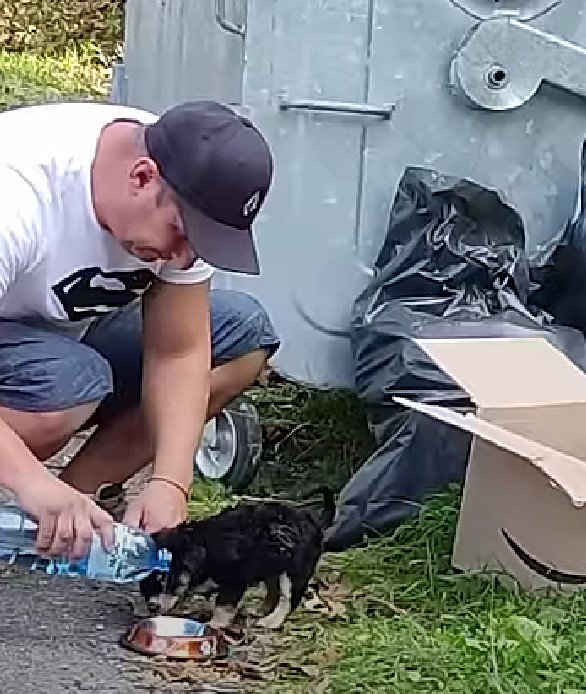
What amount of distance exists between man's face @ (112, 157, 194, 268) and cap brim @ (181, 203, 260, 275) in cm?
2

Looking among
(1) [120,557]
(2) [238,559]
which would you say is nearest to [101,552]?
(1) [120,557]

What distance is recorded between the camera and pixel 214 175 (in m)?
2.76

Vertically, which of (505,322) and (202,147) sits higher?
(202,147)

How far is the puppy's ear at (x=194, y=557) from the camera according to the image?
10.00 feet

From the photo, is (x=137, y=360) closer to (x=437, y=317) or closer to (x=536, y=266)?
(x=437, y=317)

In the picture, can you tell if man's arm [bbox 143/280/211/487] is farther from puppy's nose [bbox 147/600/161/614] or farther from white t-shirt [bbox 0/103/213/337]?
puppy's nose [bbox 147/600/161/614]

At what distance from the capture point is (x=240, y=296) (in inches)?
146

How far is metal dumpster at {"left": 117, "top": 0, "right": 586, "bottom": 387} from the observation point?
13.8ft

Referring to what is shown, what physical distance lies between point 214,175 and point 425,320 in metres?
1.35

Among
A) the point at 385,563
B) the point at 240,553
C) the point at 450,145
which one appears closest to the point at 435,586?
the point at 385,563

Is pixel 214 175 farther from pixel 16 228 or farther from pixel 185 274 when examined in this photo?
pixel 185 274

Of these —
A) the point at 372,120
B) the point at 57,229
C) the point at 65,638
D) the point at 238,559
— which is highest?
the point at 372,120

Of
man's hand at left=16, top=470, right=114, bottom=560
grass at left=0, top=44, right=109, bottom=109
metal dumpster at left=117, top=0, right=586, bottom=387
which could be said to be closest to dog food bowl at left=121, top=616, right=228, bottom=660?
man's hand at left=16, top=470, right=114, bottom=560

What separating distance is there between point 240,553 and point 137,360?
62cm
